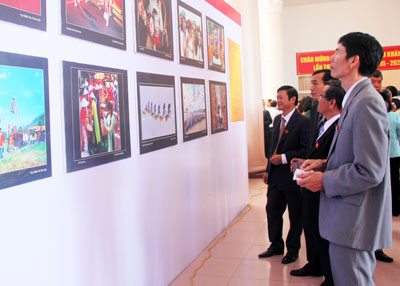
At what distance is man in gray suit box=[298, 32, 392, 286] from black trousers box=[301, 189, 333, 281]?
1.28 m

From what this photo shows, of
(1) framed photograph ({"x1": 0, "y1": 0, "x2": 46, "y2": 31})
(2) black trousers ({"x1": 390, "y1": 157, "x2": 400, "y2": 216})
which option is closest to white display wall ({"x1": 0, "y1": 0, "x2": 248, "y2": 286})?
(1) framed photograph ({"x1": 0, "y1": 0, "x2": 46, "y2": 31})

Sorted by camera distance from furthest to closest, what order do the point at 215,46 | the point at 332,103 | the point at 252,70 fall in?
the point at 252,70 → the point at 215,46 → the point at 332,103

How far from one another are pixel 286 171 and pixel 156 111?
1.54 meters

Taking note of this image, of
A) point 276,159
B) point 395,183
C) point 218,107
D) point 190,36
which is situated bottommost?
point 395,183

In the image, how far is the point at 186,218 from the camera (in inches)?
161

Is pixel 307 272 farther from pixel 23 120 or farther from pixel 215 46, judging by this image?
pixel 23 120

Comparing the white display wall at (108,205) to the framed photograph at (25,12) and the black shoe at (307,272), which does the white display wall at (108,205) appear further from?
the black shoe at (307,272)

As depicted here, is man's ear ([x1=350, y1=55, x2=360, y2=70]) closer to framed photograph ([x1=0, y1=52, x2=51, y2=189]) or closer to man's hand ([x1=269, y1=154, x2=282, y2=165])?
framed photograph ([x1=0, y1=52, x2=51, y2=189])

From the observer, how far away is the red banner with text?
47.4 feet

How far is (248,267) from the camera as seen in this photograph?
412 cm

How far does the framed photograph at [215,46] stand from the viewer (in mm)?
4891

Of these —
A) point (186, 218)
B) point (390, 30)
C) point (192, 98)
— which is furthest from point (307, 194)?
point (390, 30)

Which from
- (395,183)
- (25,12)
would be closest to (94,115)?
(25,12)

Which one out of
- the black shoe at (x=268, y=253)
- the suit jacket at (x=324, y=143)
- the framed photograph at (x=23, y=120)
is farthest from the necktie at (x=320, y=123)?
the framed photograph at (x=23, y=120)
